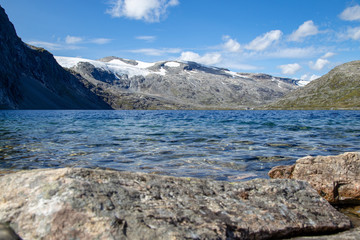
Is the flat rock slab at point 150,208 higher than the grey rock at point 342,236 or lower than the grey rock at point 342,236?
higher

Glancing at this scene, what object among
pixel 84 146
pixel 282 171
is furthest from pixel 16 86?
pixel 282 171

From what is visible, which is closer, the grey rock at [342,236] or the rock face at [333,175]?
the grey rock at [342,236]

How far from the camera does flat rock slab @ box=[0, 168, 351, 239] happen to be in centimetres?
431

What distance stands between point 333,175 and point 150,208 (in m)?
6.73

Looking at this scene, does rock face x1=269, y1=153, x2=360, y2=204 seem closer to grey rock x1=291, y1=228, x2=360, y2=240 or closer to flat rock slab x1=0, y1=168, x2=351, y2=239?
flat rock slab x1=0, y1=168, x2=351, y2=239

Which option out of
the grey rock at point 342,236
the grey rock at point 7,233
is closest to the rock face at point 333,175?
the grey rock at point 342,236

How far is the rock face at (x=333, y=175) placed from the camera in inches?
317

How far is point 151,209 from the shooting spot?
15.7 feet

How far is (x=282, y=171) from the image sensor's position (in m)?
9.73

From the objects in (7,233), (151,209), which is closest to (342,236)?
(151,209)

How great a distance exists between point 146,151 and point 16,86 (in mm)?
210308

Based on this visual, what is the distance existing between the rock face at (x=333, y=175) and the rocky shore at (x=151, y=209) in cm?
245

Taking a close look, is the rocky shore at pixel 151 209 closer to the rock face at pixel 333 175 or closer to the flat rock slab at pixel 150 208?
the flat rock slab at pixel 150 208

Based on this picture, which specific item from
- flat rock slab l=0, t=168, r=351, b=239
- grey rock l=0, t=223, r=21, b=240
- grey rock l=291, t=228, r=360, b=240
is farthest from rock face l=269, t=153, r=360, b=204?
grey rock l=0, t=223, r=21, b=240
